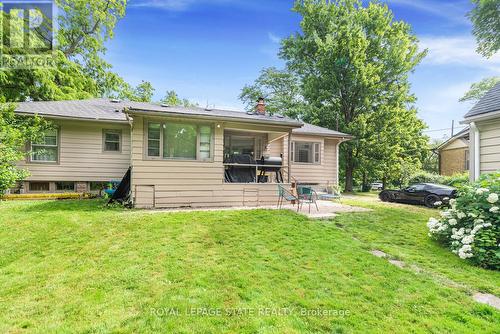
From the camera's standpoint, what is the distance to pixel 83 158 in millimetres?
10297

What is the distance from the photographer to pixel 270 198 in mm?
9188

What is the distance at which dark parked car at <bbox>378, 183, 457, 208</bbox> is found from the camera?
10.6m

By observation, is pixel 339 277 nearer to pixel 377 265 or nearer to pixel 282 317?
pixel 377 265

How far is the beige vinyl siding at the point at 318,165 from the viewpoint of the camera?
12938 millimetres

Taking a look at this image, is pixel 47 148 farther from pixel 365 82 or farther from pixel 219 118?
pixel 365 82

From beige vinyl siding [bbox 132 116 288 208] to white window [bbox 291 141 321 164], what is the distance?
4932mm

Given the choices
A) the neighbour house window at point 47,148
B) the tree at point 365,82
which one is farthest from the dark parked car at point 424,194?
the neighbour house window at point 47,148

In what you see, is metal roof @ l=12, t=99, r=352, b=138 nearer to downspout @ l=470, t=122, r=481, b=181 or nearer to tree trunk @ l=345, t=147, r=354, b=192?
downspout @ l=470, t=122, r=481, b=181

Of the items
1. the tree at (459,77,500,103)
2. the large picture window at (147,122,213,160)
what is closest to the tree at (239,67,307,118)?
the large picture window at (147,122,213,160)

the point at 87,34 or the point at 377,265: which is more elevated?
the point at 87,34

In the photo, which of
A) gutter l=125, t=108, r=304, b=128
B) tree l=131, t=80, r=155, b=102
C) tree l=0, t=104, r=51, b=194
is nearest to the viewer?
gutter l=125, t=108, r=304, b=128

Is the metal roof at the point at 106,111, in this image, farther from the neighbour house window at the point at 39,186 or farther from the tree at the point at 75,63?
the tree at the point at 75,63

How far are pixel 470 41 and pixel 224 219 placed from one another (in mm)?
27073

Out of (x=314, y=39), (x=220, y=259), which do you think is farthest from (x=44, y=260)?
(x=314, y=39)
